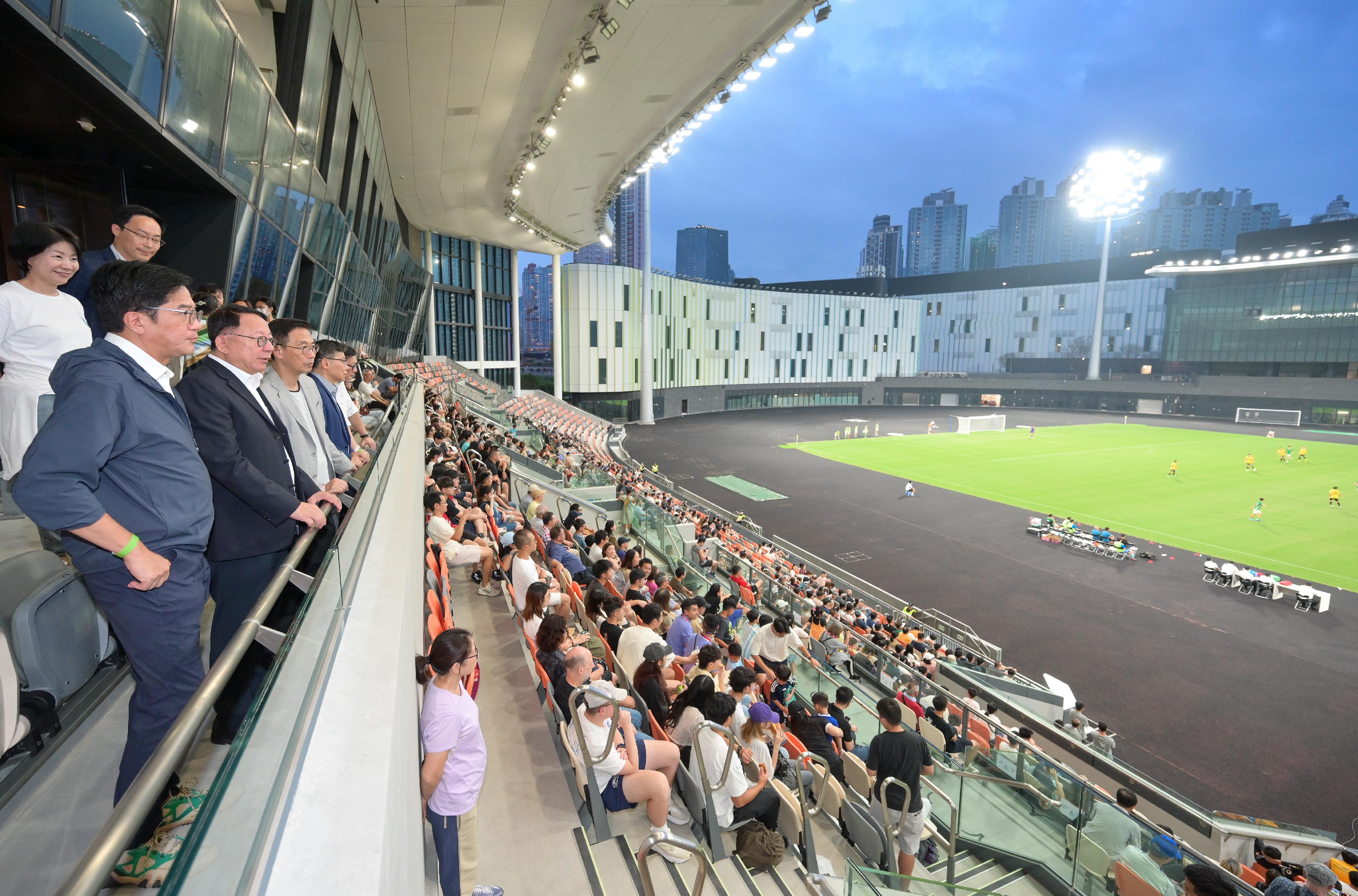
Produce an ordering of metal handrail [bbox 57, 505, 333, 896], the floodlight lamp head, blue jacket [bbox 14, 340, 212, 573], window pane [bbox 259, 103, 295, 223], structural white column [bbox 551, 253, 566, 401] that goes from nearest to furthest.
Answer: metal handrail [bbox 57, 505, 333, 896], blue jacket [bbox 14, 340, 212, 573], window pane [bbox 259, 103, 295, 223], structural white column [bbox 551, 253, 566, 401], the floodlight lamp head

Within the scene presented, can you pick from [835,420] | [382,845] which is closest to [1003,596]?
[382,845]

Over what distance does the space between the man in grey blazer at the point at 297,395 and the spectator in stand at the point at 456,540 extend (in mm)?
3011

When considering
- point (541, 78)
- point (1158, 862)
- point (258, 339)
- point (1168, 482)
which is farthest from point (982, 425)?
point (258, 339)

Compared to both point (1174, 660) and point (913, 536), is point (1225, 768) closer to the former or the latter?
point (1174, 660)

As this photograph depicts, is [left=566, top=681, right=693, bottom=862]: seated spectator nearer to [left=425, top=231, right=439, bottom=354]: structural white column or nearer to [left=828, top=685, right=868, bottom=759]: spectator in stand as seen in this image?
[left=828, top=685, right=868, bottom=759]: spectator in stand

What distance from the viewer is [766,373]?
2547 inches

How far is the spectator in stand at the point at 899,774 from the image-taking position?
206 inches

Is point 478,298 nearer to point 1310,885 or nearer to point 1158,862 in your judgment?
point 1158,862

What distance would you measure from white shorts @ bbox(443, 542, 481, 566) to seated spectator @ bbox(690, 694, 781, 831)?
3.58m

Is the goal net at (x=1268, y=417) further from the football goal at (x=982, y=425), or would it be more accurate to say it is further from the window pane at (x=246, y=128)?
the window pane at (x=246, y=128)

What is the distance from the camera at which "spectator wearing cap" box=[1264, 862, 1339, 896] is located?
16.6 feet

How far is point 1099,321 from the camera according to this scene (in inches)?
2499

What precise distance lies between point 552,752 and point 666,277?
2032 inches

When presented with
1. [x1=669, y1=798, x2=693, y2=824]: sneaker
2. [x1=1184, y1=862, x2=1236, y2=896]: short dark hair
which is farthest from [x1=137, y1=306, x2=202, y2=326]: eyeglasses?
[x1=1184, y1=862, x2=1236, y2=896]: short dark hair
